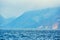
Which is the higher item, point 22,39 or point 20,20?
point 20,20

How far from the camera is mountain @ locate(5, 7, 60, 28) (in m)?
1.54

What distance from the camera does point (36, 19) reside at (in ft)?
5.09

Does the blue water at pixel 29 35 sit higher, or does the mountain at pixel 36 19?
the mountain at pixel 36 19

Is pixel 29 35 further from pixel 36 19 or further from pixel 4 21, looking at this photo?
pixel 4 21

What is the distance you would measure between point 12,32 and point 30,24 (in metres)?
0.28

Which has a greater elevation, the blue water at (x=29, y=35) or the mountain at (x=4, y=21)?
the mountain at (x=4, y=21)

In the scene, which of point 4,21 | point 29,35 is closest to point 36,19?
point 29,35

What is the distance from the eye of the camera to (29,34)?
1527 millimetres

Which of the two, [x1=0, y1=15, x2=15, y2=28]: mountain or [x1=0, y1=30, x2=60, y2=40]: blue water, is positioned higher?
[x1=0, y1=15, x2=15, y2=28]: mountain

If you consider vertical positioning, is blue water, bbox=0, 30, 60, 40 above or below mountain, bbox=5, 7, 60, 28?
below

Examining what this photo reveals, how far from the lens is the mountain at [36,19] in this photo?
154 centimetres

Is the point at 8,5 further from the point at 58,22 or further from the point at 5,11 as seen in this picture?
the point at 58,22

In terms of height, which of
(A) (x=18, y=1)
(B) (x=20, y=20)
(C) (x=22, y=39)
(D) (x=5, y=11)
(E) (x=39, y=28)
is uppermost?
(A) (x=18, y=1)

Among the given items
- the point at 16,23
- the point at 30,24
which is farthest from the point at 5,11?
the point at 30,24
